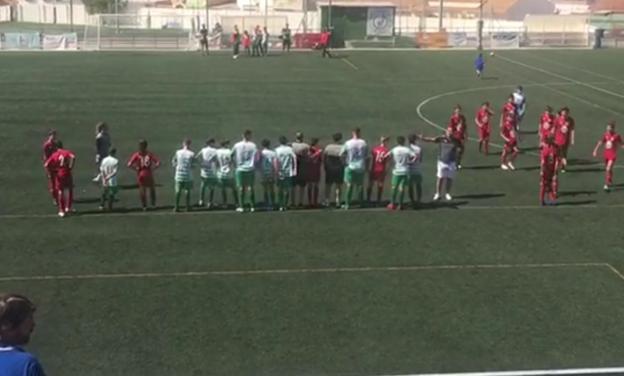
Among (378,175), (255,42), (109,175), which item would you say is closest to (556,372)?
(378,175)

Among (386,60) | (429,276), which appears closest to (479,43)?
(386,60)

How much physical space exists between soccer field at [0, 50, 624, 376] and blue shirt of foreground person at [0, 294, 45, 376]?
624 cm

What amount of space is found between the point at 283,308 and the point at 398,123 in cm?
1859

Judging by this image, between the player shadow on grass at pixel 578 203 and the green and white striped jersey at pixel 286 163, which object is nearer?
the green and white striped jersey at pixel 286 163

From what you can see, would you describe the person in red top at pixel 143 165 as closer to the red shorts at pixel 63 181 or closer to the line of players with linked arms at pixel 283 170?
the line of players with linked arms at pixel 283 170

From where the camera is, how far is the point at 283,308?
12.9 metres

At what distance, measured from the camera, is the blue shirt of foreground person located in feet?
14.8

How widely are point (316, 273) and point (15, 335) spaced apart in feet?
33.2

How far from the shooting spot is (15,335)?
4.60 m

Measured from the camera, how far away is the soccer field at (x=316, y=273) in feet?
→ 37.1

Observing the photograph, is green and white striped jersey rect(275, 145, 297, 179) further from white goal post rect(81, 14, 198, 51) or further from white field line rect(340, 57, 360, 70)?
white goal post rect(81, 14, 198, 51)

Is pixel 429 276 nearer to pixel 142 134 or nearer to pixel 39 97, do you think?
pixel 142 134

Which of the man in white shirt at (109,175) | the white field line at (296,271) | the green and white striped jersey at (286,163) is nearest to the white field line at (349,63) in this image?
the green and white striped jersey at (286,163)

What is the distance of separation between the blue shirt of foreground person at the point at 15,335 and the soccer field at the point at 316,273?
624cm
